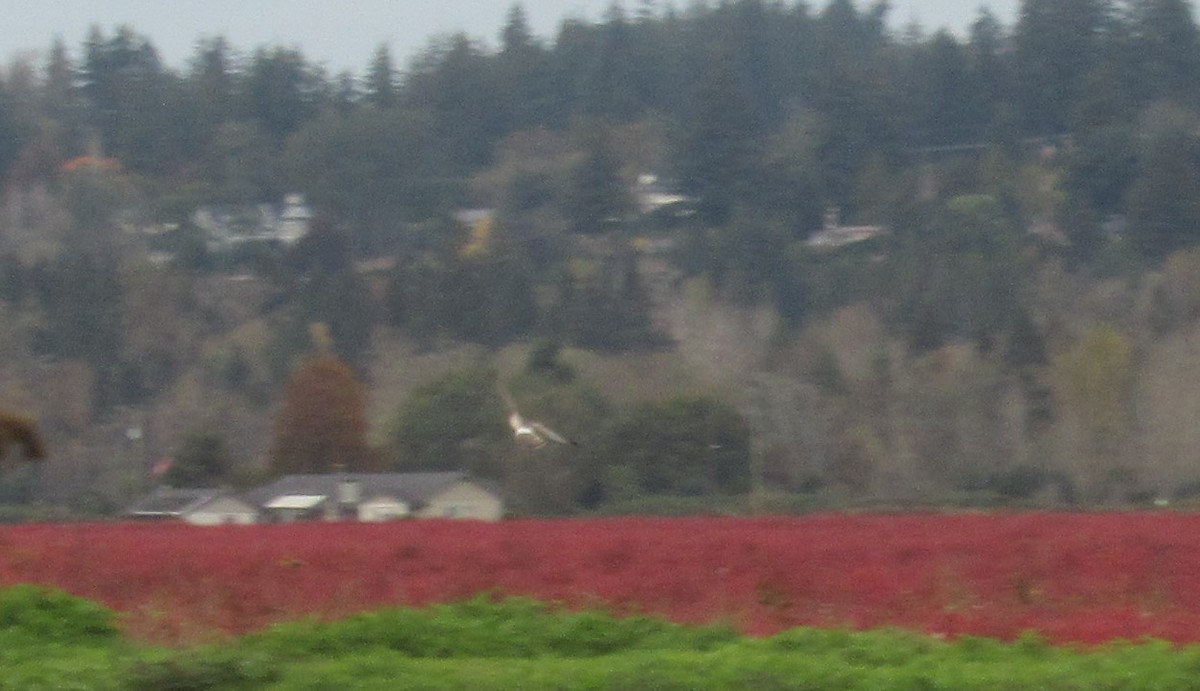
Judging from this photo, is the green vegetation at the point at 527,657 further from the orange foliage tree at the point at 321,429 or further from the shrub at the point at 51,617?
the orange foliage tree at the point at 321,429

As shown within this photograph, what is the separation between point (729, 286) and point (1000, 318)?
1608 centimetres

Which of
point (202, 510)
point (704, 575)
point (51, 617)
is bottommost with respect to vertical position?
point (202, 510)

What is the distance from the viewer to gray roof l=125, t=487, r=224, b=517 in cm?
2558

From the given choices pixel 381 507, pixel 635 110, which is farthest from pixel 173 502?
pixel 635 110

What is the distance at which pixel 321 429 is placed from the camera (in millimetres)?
34344

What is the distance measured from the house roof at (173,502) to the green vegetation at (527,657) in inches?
580

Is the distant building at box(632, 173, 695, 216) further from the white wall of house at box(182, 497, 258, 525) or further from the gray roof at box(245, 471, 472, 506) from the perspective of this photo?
the white wall of house at box(182, 497, 258, 525)

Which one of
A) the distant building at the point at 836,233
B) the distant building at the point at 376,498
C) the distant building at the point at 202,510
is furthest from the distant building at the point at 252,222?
the distant building at the point at 376,498

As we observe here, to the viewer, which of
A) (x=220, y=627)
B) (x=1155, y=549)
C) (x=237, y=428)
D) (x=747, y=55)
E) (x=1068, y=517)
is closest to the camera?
(x=220, y=627)

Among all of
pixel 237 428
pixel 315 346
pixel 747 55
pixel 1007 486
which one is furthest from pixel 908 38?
pixel 1007 486

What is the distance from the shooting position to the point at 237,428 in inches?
1955

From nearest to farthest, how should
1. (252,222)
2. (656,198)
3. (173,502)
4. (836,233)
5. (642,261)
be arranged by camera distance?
(173,502) → (642,261) → (836,233) → (252,222) → (656,198)

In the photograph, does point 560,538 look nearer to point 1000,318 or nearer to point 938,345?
point 938,345

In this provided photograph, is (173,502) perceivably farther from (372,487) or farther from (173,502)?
(372,487)
